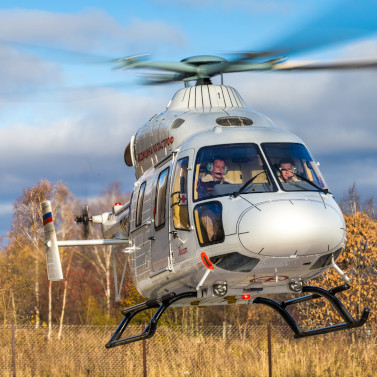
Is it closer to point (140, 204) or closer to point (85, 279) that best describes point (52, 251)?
point (140, 204)

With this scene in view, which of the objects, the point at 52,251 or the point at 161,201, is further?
the point at 52,251

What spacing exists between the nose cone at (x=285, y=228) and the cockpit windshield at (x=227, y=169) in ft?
1.68

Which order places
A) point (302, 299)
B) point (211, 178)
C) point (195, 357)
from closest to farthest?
point (211, 178) → point (302, 299) → point (195, 357)

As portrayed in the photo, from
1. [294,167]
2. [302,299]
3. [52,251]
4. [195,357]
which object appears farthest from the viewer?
[195,357]

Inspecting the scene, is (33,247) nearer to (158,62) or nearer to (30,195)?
(30,195)

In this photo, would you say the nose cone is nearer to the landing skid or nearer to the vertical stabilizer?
the landing skid

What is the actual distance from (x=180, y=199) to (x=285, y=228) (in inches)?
64.1

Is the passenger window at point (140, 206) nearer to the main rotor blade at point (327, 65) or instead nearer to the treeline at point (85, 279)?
the main rotor blade at point (327, 65)

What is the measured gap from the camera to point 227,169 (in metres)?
9.72

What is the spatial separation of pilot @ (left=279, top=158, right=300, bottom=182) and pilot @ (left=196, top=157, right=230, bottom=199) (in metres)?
0.72

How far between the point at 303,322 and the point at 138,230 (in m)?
14.2

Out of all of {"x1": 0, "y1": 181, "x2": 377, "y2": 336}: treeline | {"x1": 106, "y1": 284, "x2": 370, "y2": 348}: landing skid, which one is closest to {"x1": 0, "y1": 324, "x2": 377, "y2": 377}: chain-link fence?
{"x1": 0, "y1": 181, "x2": 377, "y2": 336}: treeline

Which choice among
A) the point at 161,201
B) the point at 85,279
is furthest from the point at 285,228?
the point at 85,279

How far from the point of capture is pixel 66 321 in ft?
148
